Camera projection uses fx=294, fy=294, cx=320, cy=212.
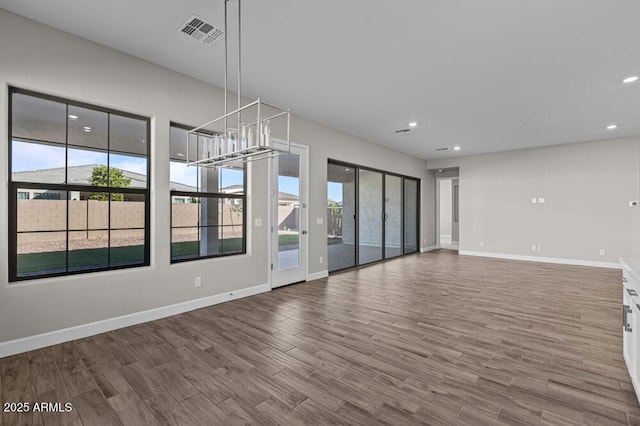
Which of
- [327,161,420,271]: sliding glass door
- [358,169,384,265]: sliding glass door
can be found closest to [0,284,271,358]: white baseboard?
[327,161,420,271]: sliding glass door

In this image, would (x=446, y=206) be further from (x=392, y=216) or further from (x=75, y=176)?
(x=75, y=176)

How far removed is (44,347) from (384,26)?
14.2 feet

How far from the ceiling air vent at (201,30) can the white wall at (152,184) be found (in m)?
0.94

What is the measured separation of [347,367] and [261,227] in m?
2.70

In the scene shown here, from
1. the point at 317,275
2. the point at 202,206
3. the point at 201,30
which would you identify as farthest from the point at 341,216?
the point at 201,30

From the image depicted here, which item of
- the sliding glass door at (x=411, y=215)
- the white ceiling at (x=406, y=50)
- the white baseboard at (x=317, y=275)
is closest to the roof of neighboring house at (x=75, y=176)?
the white ceiling at (x=406, y=50)

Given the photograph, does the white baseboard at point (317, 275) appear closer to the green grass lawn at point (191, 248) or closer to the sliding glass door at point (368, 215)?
the sliding glass door at point (368, 215)

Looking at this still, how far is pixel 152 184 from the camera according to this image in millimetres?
3482

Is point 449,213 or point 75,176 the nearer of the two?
point 75,176

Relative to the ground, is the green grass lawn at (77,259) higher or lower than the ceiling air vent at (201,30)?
lower

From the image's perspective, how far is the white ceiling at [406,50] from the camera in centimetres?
250

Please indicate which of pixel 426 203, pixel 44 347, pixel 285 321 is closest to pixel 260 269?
pixel 285 321

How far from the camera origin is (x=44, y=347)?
274 cm

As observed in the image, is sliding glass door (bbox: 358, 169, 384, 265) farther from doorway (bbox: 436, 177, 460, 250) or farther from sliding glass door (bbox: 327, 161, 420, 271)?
doorway (bbox: 436, 177, 460, 250)
